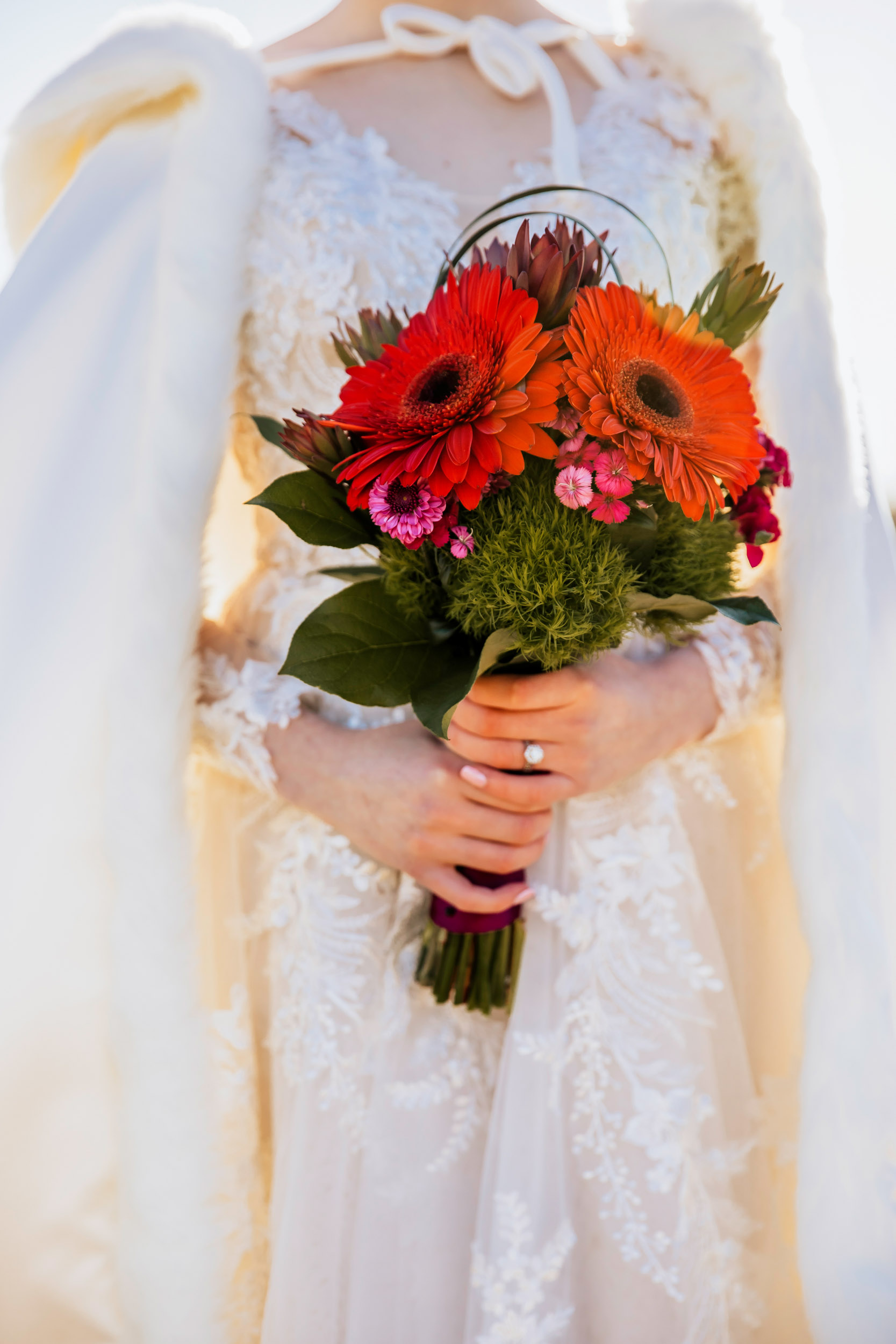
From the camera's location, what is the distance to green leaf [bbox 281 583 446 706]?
62 cm

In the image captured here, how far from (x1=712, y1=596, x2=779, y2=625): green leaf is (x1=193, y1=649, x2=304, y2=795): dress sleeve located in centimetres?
38

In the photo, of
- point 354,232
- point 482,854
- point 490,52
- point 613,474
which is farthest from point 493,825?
point 490,52

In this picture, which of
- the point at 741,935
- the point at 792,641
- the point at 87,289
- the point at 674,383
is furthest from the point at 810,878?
the point at 87,289

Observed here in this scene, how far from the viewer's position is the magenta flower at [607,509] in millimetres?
546

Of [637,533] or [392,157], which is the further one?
[392,157]

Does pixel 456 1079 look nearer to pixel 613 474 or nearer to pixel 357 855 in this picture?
pixel 357 855

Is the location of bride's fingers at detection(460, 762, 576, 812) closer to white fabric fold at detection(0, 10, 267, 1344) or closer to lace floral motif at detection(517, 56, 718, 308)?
white fabric fold at detection(0, 10, 267, 1344)

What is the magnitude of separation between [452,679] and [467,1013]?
1.16 ft

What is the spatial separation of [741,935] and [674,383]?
583 mm

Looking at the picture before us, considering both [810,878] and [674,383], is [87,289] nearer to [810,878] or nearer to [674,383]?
[674,383]

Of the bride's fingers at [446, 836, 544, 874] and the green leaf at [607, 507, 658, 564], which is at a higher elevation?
the green leaf at [607, 507, 658, 564]

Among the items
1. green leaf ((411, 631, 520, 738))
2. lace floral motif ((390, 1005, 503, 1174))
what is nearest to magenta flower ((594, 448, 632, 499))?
green leaf ((411, 631, 520, 738))

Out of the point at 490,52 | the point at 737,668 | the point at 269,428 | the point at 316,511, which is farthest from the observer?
the point at 490,52

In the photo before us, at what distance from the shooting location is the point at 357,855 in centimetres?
82
